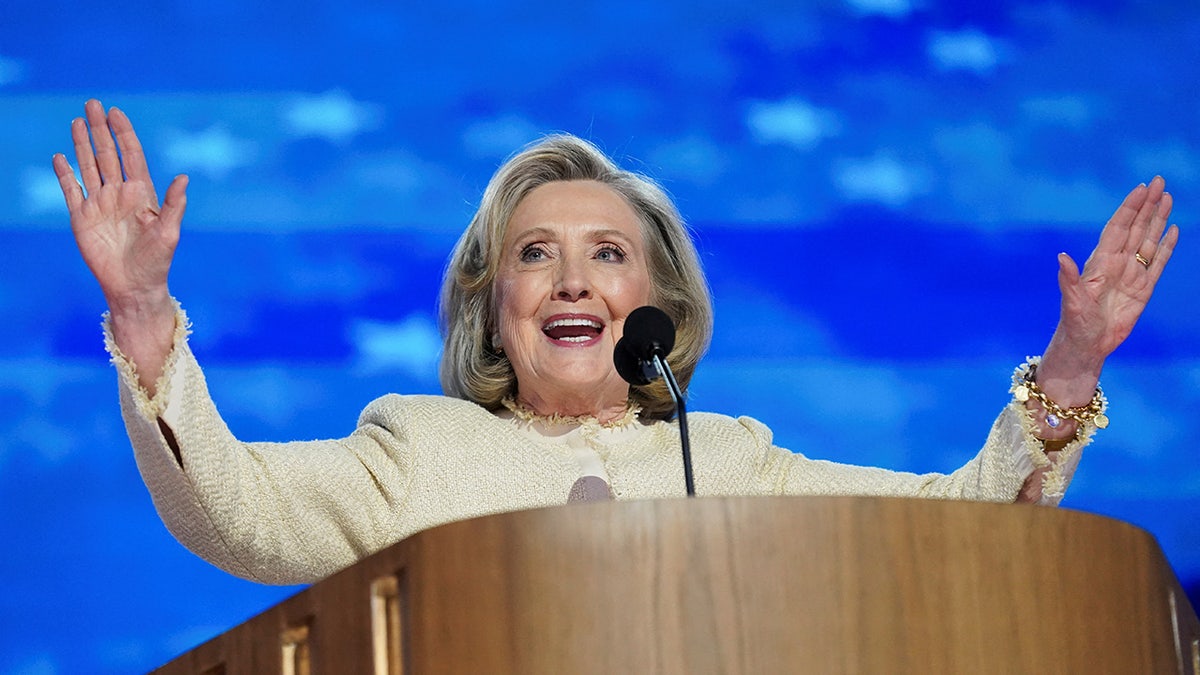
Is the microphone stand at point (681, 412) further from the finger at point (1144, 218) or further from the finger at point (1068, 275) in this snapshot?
the finger at point (1144, 218)

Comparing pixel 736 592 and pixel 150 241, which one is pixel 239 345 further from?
pixel 736 592

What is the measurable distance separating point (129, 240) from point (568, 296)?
2.52ft

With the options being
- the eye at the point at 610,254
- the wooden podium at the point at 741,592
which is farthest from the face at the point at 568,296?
the wooden podium at the point at 741,592

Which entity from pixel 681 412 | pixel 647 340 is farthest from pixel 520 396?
pixel 681 412

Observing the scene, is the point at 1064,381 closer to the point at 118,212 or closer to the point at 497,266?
the point at 497,266

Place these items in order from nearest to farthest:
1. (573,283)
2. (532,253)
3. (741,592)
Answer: (741,592) → (573,283) → (532,253)

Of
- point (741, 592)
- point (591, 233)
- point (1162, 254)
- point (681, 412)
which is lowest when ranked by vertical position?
point (741, 592)

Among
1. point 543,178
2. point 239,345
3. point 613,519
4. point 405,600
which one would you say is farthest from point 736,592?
point 239,345

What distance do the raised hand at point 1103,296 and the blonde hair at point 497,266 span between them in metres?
0.66

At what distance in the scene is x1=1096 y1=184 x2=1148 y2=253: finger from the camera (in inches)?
86.6

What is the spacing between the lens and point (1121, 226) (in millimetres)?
2209

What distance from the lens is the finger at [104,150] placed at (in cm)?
197

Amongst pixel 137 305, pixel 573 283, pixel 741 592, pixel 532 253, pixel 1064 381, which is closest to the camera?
pixel 741 592

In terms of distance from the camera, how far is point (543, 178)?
108 inches
